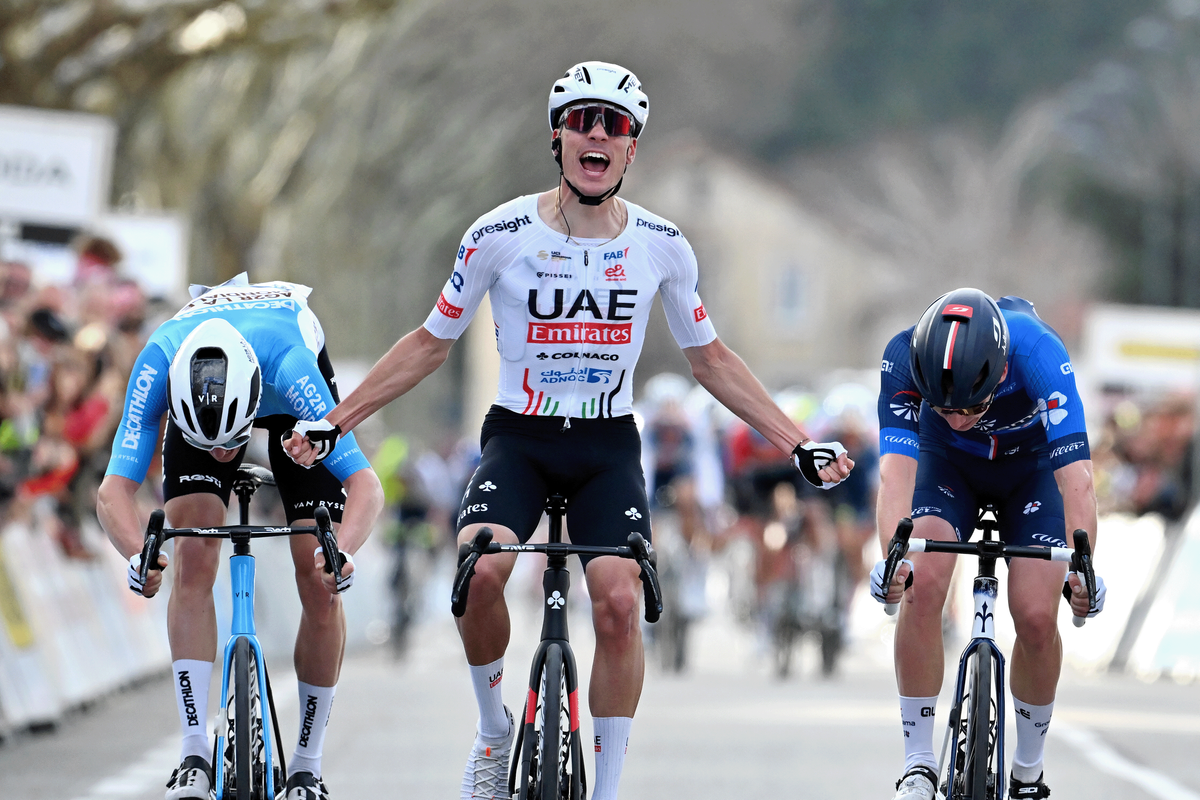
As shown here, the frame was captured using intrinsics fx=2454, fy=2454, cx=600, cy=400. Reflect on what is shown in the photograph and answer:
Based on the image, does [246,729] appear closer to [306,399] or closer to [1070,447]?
[306,399]

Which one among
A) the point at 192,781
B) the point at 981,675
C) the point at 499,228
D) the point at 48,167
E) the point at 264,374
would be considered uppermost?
the point at 48,167

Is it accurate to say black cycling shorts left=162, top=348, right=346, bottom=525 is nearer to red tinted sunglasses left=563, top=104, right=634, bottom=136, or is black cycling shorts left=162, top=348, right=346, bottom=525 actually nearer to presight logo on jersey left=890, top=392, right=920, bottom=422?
red tinted sunglasses left=563, top=104, right=634, bottom=136

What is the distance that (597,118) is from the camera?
8.04m

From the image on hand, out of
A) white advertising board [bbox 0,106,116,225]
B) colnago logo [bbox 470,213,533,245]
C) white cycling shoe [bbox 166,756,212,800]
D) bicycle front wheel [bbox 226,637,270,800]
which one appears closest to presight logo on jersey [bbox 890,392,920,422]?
colnago logo [bbox 470,213,533,245]

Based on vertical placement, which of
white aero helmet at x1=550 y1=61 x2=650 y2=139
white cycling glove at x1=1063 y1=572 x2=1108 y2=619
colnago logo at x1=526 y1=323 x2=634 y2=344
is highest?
white aero helmet at x1=550 y1=61 x2=650 y2=139

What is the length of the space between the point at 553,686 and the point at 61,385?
7952 mm

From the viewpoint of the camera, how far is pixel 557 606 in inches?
310

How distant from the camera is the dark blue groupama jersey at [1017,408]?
839 cm

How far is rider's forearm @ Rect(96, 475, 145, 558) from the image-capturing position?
830 cm

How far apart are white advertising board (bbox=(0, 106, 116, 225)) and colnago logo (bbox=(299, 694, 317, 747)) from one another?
10.7 metres

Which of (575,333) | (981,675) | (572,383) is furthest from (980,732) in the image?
(575,333)

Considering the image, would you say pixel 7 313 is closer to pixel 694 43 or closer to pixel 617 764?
pixel 617 764

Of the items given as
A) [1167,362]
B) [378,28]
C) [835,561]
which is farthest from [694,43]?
[835,561]

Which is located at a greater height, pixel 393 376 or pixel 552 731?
pixel 393 376
